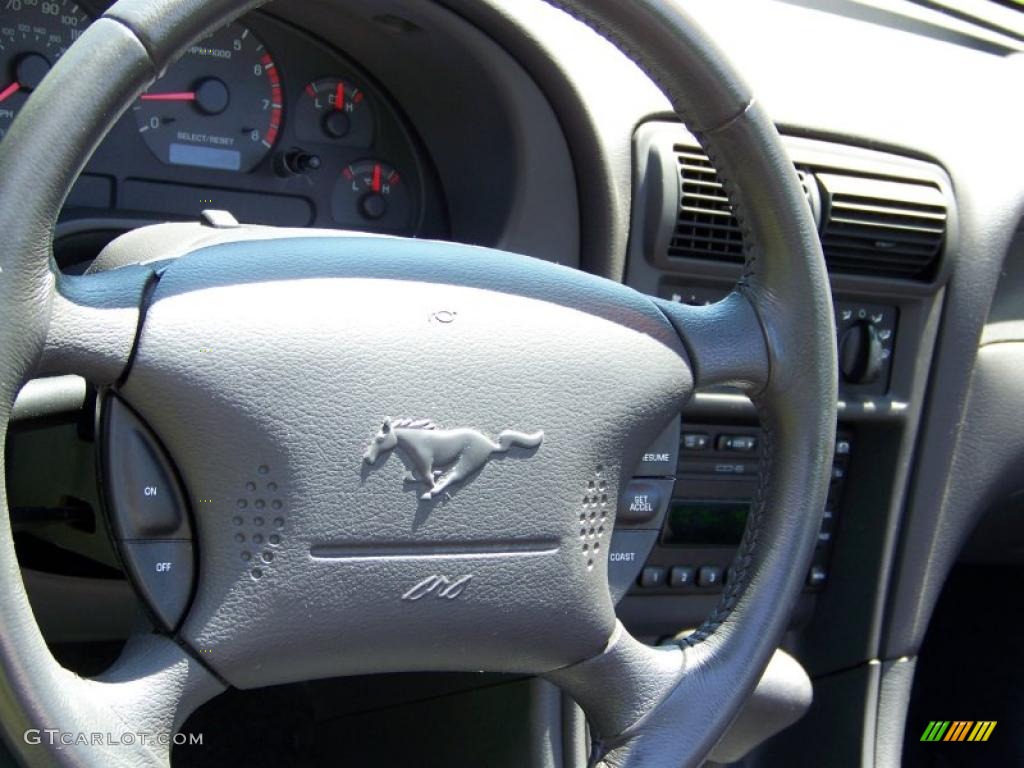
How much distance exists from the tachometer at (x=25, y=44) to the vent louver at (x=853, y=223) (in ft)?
2.36

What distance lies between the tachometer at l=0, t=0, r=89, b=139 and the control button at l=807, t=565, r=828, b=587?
116cm

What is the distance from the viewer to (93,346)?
0.96 m

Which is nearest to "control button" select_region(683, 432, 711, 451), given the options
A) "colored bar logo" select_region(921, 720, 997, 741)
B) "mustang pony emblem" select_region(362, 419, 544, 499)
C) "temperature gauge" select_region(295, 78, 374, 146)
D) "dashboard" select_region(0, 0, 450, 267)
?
"dashboard" select_region(0, 0, 450, 267)

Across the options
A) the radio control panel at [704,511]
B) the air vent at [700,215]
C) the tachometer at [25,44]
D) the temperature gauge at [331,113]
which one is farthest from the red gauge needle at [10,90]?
the radio control panel at [704,511]

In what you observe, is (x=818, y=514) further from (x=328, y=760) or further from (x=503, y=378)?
(x=328, y=760)

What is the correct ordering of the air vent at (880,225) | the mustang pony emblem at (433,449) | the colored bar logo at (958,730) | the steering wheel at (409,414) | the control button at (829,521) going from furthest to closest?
1. the colored bar logo at (958,730)
2. the control button at (829,521)
3. the air vent at (880,225)
4. the mustang pony emblem at (433,449)
5. the steering wheel at (409,414)

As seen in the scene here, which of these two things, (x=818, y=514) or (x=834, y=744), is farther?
(x=834, y=744)

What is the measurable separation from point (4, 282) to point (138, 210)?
0.74 m

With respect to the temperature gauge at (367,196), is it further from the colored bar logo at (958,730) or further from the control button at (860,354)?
A: the colored bar logo at (958,730)

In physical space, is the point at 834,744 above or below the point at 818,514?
below

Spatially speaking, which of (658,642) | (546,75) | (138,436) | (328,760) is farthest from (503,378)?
(328,760)

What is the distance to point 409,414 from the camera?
3.48 ft

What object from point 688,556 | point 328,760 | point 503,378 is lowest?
point 328,760

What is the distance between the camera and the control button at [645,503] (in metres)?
1.32
